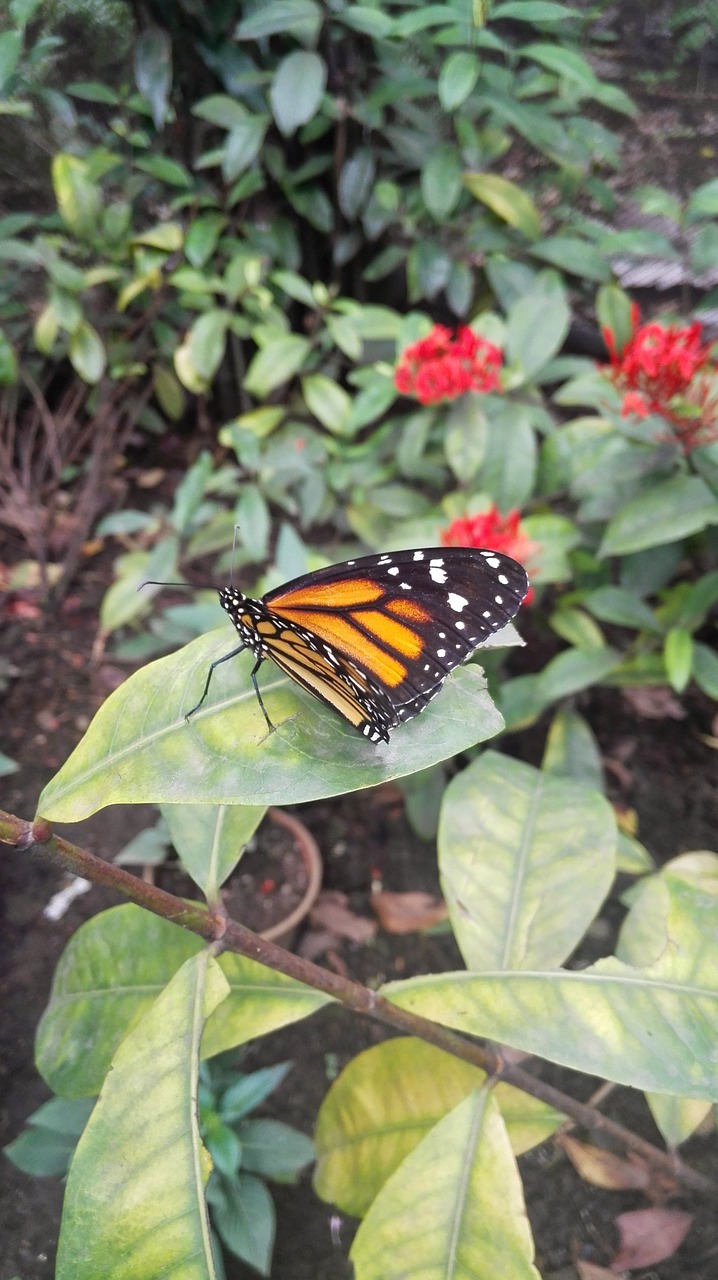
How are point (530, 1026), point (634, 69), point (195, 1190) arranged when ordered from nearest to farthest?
point (195, 1190)
point (530, 1026)
point (634, 69)

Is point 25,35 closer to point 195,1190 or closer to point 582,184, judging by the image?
point 582,184

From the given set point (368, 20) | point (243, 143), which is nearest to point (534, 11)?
point (368, 20)

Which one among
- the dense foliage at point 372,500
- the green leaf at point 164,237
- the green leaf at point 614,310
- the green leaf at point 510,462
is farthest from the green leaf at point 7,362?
the green leaf at point 614,310

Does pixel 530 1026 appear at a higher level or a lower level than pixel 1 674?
higher

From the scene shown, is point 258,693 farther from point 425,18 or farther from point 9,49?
point 9,49

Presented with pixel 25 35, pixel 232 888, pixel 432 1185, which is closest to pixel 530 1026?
pixel 432 1185

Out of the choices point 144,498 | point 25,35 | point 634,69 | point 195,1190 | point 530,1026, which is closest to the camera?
point 195,1190
